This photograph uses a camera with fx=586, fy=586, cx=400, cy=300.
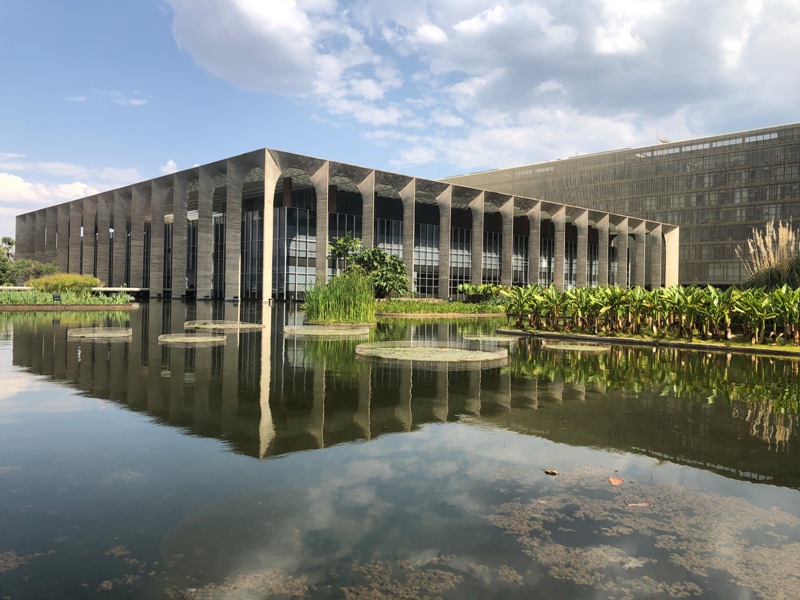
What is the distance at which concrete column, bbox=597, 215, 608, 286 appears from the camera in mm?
83688

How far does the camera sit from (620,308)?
77.2 ft

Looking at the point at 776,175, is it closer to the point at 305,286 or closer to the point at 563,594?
the point at 305,286

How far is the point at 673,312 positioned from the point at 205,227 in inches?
1735

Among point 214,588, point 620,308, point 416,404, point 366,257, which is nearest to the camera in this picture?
point 214,588

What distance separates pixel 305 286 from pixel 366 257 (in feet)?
47.5

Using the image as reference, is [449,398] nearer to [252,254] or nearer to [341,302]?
[341,302]

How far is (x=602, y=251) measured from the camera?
86.2 meters

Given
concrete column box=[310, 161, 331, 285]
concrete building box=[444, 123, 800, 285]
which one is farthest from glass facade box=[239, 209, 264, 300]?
concrete building box=[444, 123, 800, 285]

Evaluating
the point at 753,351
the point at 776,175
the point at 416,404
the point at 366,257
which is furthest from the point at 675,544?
the point at 776,175

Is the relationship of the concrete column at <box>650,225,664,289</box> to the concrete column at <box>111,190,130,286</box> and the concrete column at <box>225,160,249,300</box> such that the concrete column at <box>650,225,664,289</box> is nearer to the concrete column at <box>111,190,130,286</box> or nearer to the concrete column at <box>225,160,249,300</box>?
the concrete column at <box>225,160,249,300</box>

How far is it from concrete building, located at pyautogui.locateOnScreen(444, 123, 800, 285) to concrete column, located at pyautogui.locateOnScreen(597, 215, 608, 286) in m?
Result: 24.2

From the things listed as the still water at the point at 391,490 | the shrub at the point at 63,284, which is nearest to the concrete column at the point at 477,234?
the shrub at the point at 63,284

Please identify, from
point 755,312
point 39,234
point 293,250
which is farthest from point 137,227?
point 755,312

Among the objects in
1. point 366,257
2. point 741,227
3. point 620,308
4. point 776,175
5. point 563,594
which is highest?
point 776,175
